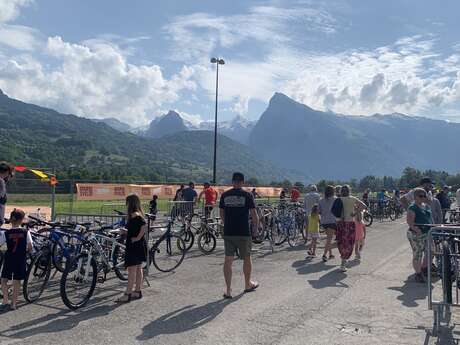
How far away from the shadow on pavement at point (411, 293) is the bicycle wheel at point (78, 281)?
4.67 m

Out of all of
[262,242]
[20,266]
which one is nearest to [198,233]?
[262,242]

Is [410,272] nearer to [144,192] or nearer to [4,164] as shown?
[4,164]

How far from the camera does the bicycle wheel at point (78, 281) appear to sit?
700 centimetres

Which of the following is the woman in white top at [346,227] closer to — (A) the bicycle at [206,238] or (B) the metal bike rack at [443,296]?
(A) the bicycle at [206,238]

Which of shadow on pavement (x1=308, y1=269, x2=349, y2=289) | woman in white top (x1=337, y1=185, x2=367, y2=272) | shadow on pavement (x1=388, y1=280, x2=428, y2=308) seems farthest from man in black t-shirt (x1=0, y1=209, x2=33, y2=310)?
woman in white top (x1=337, y1=185, x2=367, y2=272)

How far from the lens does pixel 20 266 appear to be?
275 inches

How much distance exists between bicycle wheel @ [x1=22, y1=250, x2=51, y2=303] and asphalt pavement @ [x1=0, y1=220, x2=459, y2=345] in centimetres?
17

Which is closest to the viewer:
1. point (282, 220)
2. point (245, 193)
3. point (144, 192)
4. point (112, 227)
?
point (245, 193)

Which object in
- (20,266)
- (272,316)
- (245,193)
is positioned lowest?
(272,316)

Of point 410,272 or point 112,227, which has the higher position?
point 112,227

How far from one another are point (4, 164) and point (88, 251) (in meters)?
2.26

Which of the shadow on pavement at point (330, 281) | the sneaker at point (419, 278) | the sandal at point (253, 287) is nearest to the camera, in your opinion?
the sandal at point (253, 287)

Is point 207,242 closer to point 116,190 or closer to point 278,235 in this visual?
point 278,235

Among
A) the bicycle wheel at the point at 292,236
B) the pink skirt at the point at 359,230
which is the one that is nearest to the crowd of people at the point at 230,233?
the pink skirt at the point at 359,230
